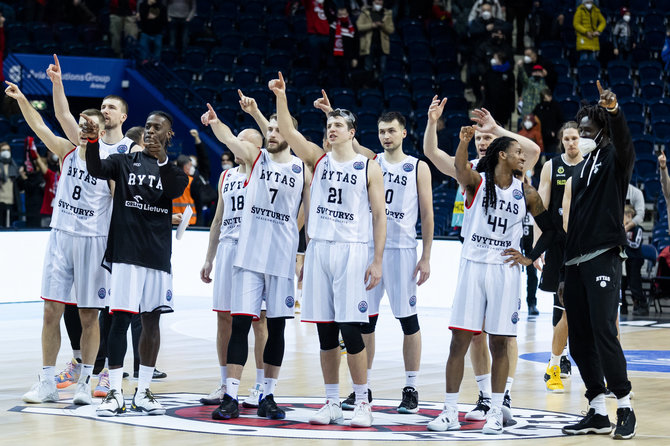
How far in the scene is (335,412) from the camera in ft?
23.6

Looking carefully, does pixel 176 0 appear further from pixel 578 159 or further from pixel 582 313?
pixel 582 313

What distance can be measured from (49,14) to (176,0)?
110 inches

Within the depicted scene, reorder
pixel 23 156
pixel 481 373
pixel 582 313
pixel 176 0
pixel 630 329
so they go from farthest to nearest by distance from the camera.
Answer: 1. pixel 176 0
2. pixel 23 156
3. pixel 630 329
4. pixel 481 373
5. pixel 582 313

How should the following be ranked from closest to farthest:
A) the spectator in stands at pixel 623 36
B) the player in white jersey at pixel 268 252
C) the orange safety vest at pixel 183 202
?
the player in white jersey at pixel 268 252 < the orange safety vest at pixel 183 202 < the spectator in stands at pixel 623 36

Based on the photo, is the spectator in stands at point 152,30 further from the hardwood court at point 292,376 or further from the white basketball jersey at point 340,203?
the white basketball jersey at point 340,203

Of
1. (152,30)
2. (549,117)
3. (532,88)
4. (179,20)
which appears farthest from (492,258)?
(179,20)

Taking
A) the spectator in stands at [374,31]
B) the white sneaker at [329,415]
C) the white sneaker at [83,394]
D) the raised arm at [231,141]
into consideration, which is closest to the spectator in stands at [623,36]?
the spectator in stands at [374,31]

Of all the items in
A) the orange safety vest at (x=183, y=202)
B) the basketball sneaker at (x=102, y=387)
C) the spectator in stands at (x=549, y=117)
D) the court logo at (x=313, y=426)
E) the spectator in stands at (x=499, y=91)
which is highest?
the spectator in stands at (x=499, y=91)

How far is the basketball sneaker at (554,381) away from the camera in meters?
8.99

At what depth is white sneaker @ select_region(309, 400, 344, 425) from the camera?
7.12m

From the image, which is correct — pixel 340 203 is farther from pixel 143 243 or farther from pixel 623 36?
pixel 623 36

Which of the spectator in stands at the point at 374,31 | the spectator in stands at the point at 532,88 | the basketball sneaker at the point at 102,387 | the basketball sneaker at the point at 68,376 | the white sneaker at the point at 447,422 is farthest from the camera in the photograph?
the spectator in stands at the point at 374,31

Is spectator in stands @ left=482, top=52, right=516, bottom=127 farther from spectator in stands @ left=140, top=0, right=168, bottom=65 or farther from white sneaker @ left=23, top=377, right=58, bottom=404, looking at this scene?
white sneaker @ left=23, top=377, right=58, bottom=404

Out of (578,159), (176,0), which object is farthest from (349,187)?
(176,0)
